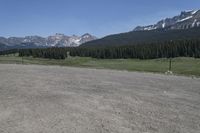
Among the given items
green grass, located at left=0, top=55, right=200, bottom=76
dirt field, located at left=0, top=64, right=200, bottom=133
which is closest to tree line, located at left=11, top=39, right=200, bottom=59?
green grass, located at left=0, top=55, right=200, bottom=76

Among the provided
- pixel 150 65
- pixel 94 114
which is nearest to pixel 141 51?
pixel 150 65

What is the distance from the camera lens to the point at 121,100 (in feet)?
67.4

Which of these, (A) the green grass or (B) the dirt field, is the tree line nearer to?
(A) the green grass

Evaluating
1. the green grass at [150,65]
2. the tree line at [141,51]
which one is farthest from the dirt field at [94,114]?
the tree line at [141,51]

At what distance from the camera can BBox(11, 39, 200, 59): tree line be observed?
136875 mm

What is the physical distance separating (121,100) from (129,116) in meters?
4.71

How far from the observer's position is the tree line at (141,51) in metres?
137

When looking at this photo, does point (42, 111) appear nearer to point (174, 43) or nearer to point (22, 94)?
point (22, 94)

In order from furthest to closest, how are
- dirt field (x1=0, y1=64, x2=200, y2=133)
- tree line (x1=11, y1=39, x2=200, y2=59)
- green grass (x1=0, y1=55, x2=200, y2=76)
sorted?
tree line (x1=11, y1=39, x2=200, y2=59) → green grass (x1=0, y1=55, x2=200, y2=76) → dirt field (x1=0, y1=64, x2=200, y2=133)

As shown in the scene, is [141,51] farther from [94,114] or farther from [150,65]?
[94,114]

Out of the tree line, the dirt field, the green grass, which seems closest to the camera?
the dirt field

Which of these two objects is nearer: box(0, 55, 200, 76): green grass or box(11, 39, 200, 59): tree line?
box(0, 55, 200, 76): green grass

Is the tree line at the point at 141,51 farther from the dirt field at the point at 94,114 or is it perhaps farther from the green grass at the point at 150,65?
the dirt field at the point at 94,114

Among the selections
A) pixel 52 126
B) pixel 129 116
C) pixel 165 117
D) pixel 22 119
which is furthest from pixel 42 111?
pixel 165 117
